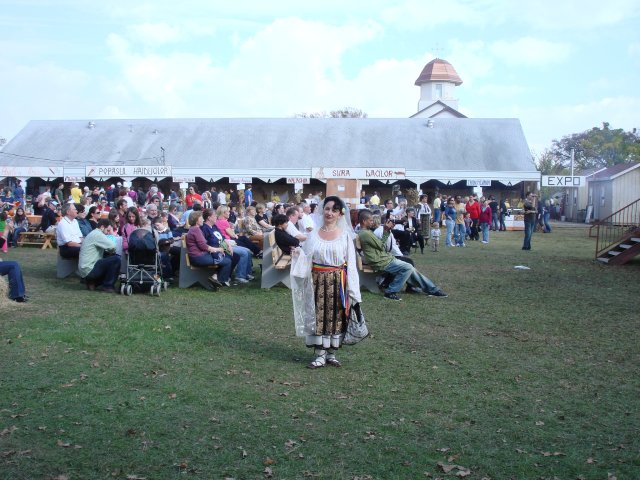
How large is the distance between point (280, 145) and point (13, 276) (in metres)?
32.5

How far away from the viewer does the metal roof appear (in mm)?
39531

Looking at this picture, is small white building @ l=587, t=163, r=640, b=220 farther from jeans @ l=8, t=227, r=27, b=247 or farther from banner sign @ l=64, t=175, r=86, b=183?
jeans @ l=8, t=227, r=27, b=247

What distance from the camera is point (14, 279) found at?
10.2 metres

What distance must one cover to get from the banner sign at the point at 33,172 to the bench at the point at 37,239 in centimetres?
1957

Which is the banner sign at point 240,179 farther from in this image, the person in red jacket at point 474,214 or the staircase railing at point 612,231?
the staircase railing at point 612,231

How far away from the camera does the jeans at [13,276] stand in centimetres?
1006

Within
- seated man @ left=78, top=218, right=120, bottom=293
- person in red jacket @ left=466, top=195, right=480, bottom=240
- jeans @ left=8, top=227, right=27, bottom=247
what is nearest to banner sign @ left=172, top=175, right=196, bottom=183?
person in red jacket @ left=466, top=195, right=480, bottom=240

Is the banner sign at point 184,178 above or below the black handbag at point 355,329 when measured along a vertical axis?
above

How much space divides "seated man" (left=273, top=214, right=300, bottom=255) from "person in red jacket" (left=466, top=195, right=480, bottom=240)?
1431cm

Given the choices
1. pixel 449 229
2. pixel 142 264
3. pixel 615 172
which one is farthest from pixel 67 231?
pixel 615 172

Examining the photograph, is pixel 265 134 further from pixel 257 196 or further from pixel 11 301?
pixel 11 301

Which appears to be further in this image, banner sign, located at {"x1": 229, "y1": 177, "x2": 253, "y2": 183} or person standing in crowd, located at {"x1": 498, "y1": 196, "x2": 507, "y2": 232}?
banner sign, located at {"x1": 229, "y1": 177, "x2": 253, "y2": 183}

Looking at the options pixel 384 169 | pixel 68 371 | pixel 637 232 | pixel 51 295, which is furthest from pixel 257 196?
pixel 68 371

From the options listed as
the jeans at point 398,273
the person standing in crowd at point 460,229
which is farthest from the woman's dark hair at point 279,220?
the person standing in crowd at point 460,229
